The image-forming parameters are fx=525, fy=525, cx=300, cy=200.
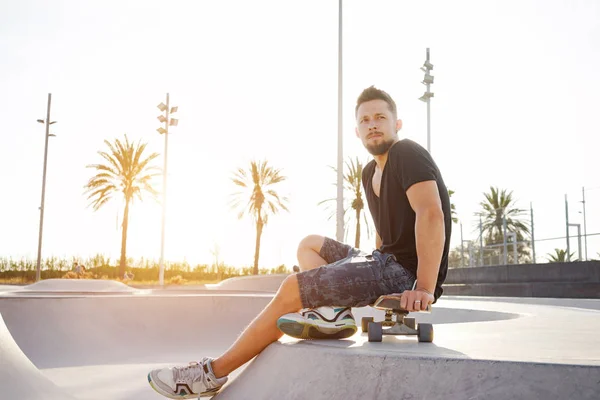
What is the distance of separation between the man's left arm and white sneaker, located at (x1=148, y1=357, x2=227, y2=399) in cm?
130

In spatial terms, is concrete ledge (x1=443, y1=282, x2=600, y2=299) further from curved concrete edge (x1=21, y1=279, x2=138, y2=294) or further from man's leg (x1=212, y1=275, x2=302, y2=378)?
man's leg (x1=212, y1=275, x2=302, y2=378)

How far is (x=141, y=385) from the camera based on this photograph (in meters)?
5.49

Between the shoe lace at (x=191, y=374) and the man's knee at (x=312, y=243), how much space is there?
1.00m

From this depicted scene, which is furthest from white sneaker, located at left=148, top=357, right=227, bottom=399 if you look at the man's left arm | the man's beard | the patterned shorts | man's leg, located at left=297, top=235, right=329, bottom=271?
the man's beard

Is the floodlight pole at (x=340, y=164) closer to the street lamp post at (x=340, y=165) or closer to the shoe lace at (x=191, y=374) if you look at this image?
the street lamp post at (x=340, y=165)

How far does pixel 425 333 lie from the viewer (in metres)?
2.85

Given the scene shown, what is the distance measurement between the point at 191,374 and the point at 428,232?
5.07 feet

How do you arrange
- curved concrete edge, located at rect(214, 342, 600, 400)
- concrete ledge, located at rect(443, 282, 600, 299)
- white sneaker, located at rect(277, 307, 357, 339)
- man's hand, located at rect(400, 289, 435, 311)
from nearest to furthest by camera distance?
curved concrete edge, located at rect(214, 342, 600, 400)
man's hand, located at rect(400, 289, 435, 311)
white sneaker, located at rect(277, 307, 357, 339)
concrete ledge, located at rect(443, 282, 600, 299)

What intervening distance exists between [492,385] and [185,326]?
294 inches

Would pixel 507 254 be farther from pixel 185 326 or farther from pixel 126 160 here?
pixel 126 160

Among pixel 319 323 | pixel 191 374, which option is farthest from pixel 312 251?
pixel 191 374

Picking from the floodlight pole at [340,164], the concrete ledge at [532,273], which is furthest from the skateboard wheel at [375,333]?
the concrete ledge at [532,273]

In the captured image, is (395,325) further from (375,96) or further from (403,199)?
(375,96)

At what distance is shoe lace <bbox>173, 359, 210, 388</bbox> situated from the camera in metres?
2.96
